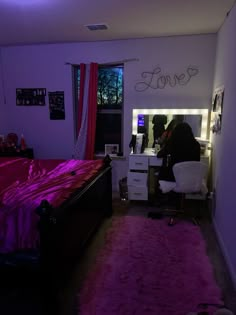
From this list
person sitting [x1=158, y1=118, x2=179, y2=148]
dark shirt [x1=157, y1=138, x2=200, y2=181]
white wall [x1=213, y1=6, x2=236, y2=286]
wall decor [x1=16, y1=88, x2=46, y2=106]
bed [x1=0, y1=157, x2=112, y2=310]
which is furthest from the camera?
wall decor [x1=16, y1=88, x2=46, y2=106]

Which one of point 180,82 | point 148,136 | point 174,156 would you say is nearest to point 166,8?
point 180,82

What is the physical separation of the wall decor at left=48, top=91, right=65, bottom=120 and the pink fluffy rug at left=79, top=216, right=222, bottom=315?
2261 millimetres

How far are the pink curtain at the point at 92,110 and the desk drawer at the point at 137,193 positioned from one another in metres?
0.92

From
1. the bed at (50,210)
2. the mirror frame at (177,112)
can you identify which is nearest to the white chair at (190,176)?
the bed at (50,210)

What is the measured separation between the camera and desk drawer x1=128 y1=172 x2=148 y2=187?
3.48 meters

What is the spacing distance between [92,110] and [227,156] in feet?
7.37

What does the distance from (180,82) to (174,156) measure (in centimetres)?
136

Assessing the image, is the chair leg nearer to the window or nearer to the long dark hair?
the long dark hair

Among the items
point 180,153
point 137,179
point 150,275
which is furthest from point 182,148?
point 150,275

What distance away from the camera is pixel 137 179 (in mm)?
3508

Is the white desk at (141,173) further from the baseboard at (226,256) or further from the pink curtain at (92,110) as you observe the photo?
the baseboard at (226,256)

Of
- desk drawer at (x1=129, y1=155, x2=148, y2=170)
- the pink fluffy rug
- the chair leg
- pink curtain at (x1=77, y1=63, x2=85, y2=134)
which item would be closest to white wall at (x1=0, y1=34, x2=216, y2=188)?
pink curtain at (x1=77, y1=63, x2=85, y2=134)

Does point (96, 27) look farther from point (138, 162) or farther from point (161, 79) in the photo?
point (138, 162)

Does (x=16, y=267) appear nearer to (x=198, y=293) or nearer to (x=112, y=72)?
(x=198, y=293)
